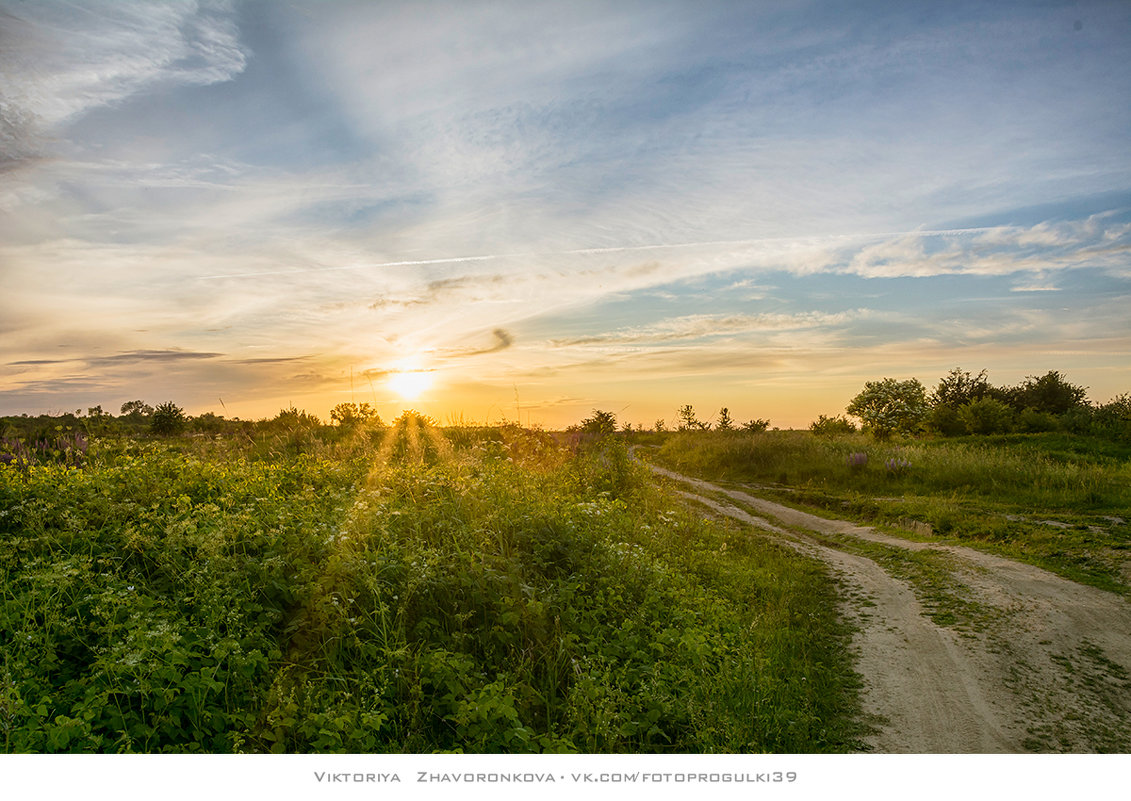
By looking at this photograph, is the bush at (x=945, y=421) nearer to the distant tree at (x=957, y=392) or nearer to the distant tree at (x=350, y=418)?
the distant tree at (x=957, y=392)

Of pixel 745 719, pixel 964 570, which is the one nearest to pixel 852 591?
pixel 964 570

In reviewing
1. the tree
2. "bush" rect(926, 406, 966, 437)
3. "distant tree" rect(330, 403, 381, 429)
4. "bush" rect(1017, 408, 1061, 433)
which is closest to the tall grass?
the tree

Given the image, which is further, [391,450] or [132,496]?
[391,450]

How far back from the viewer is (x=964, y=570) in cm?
794

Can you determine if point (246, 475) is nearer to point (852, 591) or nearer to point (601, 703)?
point (601, 703)

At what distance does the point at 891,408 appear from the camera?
25.1 m

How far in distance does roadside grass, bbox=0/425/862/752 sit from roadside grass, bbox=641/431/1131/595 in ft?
14.4

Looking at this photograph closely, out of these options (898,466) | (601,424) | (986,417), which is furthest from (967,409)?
(601,424)

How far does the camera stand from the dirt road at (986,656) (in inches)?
154

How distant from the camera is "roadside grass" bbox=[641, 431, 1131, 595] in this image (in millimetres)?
8891

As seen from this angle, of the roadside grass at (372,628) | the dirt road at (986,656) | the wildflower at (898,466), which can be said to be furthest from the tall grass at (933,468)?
the roadside grass at (372,628)

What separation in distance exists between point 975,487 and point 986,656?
Answer: 11.1 metres

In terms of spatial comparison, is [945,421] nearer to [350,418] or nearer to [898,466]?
[898,466]
